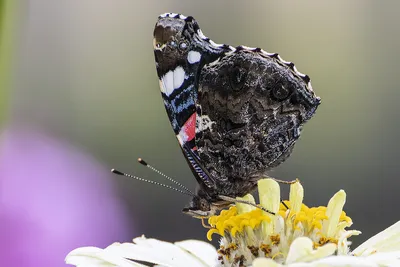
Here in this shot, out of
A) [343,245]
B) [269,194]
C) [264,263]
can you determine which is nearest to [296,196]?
[269,194]

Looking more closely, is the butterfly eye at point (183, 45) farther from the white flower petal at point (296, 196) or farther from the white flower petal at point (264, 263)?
the white flower petal at point (264, 263)

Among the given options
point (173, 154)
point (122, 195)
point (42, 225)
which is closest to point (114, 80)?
point (173, 154)

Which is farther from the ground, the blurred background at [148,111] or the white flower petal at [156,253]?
the blurred background at [148,111]

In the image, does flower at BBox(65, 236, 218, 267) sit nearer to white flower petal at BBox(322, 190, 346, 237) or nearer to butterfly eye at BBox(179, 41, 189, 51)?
white flower petal at BBox(322, 190, 346, 237)

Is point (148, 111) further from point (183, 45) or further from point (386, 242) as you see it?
point (386, 242)

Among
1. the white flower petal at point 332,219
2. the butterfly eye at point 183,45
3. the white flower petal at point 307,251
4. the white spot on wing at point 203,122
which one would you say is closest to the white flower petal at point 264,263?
the white flower petal at point 307,251

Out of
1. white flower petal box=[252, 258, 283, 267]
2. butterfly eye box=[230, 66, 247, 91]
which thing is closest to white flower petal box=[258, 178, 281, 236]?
butterfly eye box=[230, 66, 247, 91]

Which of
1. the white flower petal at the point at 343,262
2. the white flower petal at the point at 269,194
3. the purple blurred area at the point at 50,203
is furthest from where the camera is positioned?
the purple blurred area at the point at 50,203
